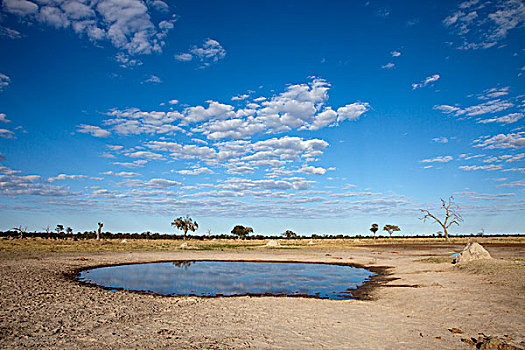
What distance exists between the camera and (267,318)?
1180 cm

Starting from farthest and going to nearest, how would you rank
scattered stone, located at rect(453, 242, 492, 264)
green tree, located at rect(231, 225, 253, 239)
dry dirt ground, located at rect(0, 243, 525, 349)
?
green tree, located at rect(231, 225, 253, 239), scattered stone, located at rect(453, 242, 492, 264), dry dirt ground, located at rect(0, 243, 525, 349)

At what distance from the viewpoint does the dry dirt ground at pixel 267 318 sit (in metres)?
8.91

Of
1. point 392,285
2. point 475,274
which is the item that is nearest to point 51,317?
point 392,285

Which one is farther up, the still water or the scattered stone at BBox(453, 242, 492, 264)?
the scattered stone at BBox(453, 242, 492, 264)

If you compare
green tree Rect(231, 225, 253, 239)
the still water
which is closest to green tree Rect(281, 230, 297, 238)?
green tree Rect(231, 225, 253, 239)

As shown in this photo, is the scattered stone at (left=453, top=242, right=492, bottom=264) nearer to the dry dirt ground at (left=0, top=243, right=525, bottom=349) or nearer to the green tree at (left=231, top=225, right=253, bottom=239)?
the dry dirt ground at (left=0, top=243, right=525, bottom=349)

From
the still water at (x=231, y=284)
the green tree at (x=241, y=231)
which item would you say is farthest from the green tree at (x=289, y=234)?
the still water at (x=231, y=284)

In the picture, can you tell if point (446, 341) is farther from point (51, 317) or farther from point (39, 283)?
point (39, 283)

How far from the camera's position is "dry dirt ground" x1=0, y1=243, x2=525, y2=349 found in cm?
891

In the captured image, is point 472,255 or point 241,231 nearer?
point 472,255

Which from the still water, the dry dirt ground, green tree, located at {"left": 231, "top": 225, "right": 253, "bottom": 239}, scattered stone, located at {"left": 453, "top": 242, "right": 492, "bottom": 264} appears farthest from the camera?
green tree, located at {"left": 231, "top": 225, "right": 253, "bottom": 239}

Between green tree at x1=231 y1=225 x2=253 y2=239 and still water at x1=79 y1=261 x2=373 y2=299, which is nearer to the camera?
still water at x1=79 y1=261 x2=373 y2=299

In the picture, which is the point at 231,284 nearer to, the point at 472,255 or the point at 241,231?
the point at 472,255

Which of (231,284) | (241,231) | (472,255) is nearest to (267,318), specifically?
(231,284)
